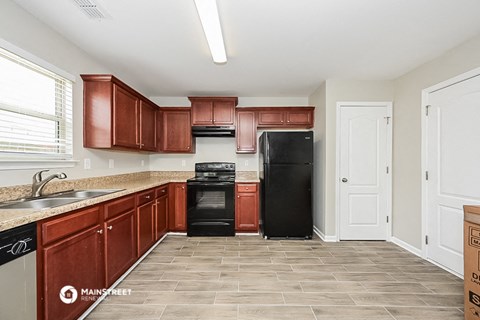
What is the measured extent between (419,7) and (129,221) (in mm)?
3317

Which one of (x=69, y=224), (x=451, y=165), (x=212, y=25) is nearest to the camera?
(x=69, y=224)

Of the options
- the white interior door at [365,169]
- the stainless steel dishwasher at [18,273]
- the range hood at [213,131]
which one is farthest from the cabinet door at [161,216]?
the white interior door at [365,169]

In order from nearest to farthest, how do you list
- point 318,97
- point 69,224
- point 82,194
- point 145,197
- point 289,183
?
point 69,224
point 82,194
point 145,197
point 289,183
point 318,97

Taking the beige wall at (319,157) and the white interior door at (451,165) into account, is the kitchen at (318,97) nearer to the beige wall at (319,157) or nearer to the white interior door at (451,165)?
the beige wall at (319,157)

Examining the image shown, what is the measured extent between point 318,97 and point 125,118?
303 centimetres

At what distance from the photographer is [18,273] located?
125 cm

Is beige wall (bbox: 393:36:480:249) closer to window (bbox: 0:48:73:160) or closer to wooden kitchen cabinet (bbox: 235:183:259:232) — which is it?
wooden kitchen cabinet (bbox: 235:183:259:232)

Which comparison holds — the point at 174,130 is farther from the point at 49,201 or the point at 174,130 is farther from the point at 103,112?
the point at 49,201

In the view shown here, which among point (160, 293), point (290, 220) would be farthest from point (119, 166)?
point (290, 220)

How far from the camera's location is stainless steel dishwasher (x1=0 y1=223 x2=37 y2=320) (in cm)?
117

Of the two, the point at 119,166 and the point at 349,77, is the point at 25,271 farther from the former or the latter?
the point at 349,77

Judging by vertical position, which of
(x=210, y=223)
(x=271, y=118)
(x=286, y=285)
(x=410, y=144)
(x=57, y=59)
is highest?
(x=57, y=59)

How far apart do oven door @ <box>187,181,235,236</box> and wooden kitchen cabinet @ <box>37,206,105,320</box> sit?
1.81 metres

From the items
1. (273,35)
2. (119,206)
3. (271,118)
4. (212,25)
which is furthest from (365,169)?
(119,206)
